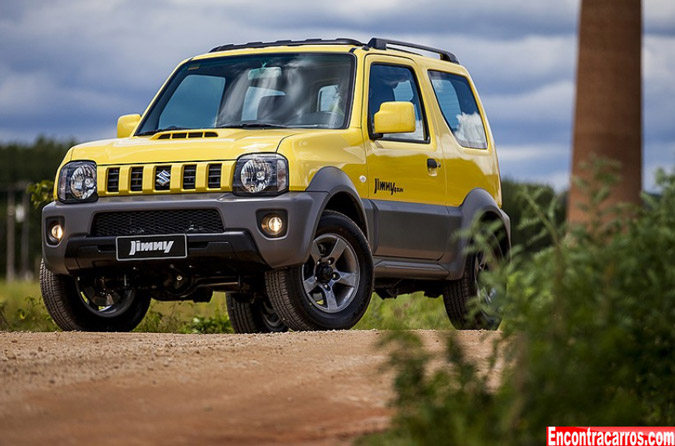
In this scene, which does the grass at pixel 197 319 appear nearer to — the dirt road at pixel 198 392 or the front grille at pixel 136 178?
the front grille at pixel 136 178

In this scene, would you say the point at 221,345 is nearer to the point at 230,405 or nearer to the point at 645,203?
the point at 230,405

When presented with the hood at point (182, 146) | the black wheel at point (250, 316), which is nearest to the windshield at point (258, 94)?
the hood at point (182, 146)

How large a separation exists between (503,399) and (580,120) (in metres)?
12.6

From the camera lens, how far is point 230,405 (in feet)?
18.3

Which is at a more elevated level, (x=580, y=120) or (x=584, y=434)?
(x=580, y=120)

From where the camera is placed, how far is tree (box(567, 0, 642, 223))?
1670cm

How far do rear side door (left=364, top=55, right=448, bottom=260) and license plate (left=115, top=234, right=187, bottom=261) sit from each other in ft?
5.35

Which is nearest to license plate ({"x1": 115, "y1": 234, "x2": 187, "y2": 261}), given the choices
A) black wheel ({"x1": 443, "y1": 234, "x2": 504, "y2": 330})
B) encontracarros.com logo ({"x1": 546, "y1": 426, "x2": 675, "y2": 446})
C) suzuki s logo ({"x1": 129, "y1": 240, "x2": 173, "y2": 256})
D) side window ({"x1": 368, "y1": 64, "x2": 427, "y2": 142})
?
suzuki s logo ({"x1": 129, "y1": 240, "x2": 173, "y2": 256})

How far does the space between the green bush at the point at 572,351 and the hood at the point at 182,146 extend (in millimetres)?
3324

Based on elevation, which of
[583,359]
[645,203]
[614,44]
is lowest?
[583,359]

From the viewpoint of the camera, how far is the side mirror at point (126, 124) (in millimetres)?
10055

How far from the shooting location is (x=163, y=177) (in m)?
8.73

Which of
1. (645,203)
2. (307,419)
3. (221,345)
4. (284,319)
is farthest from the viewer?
(284,319)

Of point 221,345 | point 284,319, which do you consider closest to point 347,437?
point 221,345
